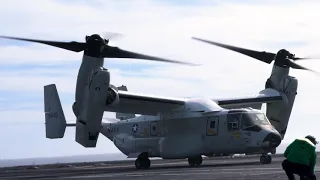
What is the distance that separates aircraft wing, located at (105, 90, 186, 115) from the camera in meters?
33.0

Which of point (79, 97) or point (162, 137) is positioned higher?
point (79, 97)

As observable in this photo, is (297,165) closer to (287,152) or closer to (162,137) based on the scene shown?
(287,152)

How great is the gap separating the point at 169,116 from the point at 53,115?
675 cm

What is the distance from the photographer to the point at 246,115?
32.0 meters

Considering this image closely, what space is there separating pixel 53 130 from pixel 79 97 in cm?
703

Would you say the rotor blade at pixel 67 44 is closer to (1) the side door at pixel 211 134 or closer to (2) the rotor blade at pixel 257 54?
(1) the side door at pixel 211 134

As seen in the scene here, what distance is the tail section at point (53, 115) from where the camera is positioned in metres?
35.9

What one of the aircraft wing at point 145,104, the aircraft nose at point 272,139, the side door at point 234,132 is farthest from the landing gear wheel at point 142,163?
the aircraft nose at point 272,139

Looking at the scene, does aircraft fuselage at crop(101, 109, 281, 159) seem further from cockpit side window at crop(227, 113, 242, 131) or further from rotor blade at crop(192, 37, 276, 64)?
rotor blade at crop(192, 37, 276, 64)

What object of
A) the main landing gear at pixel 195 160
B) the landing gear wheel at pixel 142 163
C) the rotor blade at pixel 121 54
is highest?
the rotor blade at pixel 121 54

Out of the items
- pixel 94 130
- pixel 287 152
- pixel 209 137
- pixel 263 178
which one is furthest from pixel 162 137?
pixel 287 152

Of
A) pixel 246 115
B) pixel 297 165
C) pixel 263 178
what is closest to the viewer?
pixel 297 165

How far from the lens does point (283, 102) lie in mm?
37844

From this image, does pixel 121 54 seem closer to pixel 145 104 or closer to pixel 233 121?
pixel 145 104
